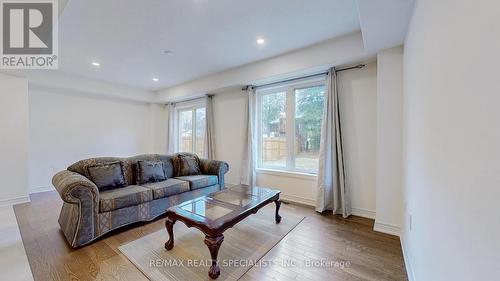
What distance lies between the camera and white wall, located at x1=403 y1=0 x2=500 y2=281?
62 cm

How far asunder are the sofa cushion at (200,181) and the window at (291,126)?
3.55ft

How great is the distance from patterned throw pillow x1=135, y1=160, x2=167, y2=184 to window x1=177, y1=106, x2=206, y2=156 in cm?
188

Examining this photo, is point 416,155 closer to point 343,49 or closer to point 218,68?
point 343,49

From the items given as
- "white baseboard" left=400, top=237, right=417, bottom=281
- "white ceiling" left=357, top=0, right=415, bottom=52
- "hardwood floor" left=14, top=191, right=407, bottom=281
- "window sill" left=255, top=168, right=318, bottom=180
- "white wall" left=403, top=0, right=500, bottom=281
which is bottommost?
"hardwood floor" left=14, top=191, right=407, bottom=281

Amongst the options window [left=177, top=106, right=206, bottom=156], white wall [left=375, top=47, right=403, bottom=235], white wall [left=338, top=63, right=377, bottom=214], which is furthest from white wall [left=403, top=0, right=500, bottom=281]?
window [left=177, top=106, right=206, bottom=156]

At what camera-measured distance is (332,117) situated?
3.18m

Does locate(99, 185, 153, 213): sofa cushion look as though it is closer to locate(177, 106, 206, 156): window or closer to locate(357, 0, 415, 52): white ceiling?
locate(177, 106, 206, 156): window

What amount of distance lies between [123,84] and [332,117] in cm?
505

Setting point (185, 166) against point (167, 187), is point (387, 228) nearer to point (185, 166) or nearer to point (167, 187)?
point (167, 187)

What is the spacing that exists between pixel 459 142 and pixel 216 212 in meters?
1.91

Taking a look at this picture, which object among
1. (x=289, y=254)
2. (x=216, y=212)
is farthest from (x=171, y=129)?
(x=289, y=254)

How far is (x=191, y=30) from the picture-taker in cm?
266

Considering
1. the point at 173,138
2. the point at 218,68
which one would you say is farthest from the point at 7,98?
the point at 218,68

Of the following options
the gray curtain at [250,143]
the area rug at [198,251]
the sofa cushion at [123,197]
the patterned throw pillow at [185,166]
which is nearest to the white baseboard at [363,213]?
the area rug at [198,251]
